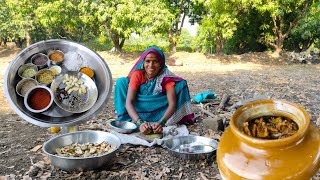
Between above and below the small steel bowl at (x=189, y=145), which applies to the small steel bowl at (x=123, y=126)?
above

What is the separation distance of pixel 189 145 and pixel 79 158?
1.14 m

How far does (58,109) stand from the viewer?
322 centimetres

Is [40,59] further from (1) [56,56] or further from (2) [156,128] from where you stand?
(2) [156,128]

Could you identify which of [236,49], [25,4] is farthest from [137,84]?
[236,49]

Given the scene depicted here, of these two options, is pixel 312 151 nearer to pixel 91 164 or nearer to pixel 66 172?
pixel 91 164

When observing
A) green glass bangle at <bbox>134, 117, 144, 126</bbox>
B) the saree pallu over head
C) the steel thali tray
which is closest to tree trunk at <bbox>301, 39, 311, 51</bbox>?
the saree pallu over head

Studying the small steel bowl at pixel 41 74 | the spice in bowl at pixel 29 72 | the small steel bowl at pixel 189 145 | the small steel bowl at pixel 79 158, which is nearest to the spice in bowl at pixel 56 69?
the small steel bowl at pixel 41 74

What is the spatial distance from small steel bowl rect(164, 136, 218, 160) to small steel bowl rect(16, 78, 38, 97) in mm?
1401

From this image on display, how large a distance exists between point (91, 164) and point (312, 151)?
1672 mm

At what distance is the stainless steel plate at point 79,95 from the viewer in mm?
3215

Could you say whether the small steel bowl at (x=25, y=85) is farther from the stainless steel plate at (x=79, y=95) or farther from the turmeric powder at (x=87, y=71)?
the turmeric powder at (x=87, y=71)

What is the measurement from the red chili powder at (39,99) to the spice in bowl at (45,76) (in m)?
0.10

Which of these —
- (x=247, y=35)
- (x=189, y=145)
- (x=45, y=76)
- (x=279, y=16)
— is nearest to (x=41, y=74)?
(x=45, y=76)

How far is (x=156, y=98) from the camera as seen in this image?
3.95 m
